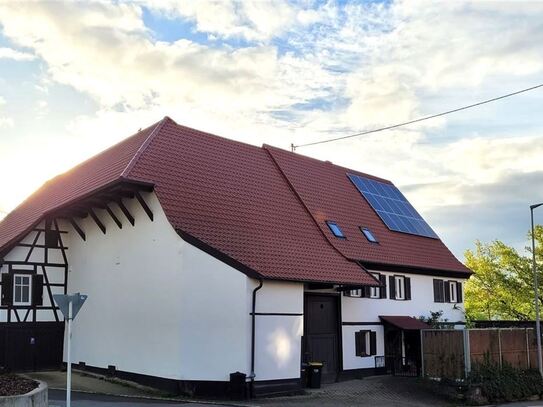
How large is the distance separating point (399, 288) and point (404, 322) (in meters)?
1.90

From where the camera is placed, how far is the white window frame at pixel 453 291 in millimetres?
30283

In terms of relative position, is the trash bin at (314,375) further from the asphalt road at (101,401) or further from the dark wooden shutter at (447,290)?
the dark wooden shutter at (447,290)

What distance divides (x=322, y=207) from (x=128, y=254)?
8.73m

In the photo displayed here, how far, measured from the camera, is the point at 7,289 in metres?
22.3

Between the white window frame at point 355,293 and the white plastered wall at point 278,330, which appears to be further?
the white window frame at point 355,293

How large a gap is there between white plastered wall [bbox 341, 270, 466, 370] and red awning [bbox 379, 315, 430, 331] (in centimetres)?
23

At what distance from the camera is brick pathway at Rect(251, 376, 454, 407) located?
17.4 m

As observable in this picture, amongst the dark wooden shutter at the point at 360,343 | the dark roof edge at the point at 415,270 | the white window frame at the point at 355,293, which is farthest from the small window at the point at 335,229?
the dark wooden shutter at the point at 360,343

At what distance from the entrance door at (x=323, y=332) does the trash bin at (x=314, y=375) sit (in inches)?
38.0

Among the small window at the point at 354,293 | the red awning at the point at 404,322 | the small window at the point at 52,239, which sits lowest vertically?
the red awning at the point at 404,322

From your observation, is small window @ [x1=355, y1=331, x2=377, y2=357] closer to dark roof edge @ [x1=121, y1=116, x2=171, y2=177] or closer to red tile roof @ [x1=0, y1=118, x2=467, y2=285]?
red tile roof @ [x1=0, y1=118, x2=467, y2=285]

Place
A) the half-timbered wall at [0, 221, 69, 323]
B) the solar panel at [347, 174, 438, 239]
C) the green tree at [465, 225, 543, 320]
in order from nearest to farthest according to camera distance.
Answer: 1. the half-timbered wall at [0, 221, 69, 323]
2. the solar panel at [347, 174, 438, 239]
3. the green tree at [465, 225, 543, 320]

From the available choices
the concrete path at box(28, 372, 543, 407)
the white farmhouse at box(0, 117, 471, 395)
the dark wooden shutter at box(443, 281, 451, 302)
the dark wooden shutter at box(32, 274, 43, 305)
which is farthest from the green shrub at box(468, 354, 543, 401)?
the dark wooden shutter at box(32, 274, 43, 305)

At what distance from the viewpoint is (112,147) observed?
27250 millimetres
